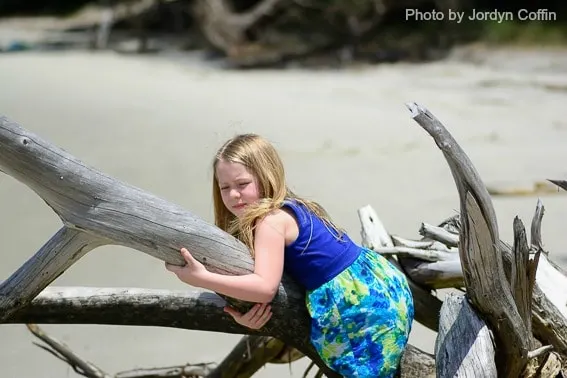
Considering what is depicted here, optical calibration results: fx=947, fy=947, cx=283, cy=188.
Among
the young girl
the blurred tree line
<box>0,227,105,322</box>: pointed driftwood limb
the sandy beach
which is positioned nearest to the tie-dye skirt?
the young girl

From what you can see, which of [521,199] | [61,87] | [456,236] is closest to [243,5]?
[61,87]

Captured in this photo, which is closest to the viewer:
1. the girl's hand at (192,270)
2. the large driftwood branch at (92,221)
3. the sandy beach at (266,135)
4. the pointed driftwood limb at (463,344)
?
the large driftwood branch at (92,221)

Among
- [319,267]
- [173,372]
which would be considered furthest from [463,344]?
[173,372]

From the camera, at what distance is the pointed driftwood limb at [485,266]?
6.33 ft

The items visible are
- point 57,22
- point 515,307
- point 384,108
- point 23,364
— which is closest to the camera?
point 515,307

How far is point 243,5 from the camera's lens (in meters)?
17.0

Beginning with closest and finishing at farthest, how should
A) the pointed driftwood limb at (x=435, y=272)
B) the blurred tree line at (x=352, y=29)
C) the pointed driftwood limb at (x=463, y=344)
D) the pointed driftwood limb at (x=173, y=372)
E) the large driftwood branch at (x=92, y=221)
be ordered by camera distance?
the large driftwood branch at (x=92, y=221) → the pointed driftwood limb at (x=463, y=344) → the pointed driftwood limb at (x=435, y=272) → the pointed driftwood limb at (x=173, y=372) → the blurred tree line at (x=352, y=29)

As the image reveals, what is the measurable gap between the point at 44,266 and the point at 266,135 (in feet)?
22.6

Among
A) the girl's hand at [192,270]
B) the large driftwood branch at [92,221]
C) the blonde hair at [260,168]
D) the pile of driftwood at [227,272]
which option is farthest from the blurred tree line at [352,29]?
the girl's hand at [192,270]

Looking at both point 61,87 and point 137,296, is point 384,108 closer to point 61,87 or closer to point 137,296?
point 61,87

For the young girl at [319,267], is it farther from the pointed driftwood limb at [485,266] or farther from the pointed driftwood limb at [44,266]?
the pointed driftwood limb at [44,266]

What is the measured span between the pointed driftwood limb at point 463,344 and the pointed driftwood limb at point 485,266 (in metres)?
0.04

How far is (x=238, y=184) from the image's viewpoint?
7.16ft

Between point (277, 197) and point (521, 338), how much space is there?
2.12 ft
